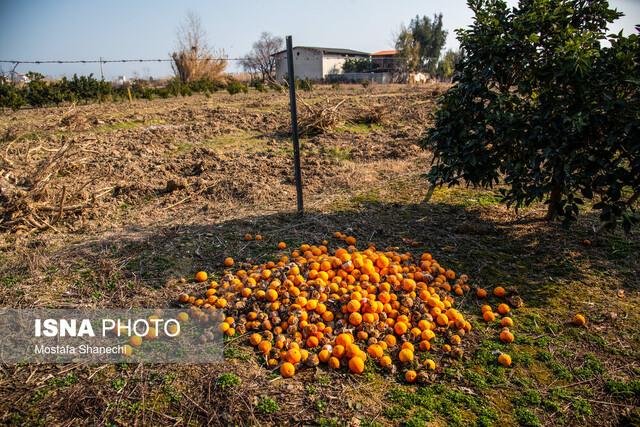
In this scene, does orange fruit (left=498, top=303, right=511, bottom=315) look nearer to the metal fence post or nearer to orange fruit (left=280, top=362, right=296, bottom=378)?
orange fruit (left=280, top=362, right=296, bottom=378)

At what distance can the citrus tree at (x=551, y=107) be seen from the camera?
3.68 m

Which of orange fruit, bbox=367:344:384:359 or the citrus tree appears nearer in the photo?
orange fruit, bbox=367:344:384:359

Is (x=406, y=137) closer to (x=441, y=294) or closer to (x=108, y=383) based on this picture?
(x=441, y=294)

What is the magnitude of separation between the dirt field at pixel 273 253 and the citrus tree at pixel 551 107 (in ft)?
2.37

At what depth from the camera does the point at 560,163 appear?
3.88 metres

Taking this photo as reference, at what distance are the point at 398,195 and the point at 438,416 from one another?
4064 mm

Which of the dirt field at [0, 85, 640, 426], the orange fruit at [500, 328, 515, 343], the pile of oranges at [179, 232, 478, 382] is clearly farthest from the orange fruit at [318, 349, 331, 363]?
the orange fruit at [500, 328, 515, 343]

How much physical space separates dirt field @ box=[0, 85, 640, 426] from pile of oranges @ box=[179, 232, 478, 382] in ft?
0.42

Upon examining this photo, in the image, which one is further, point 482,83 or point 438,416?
point 482,83

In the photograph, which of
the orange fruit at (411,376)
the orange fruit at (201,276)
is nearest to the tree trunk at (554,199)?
the orange fruit at (411,376)

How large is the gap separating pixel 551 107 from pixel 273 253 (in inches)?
122

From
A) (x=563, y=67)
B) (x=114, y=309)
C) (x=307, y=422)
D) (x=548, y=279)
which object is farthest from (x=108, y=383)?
(x=563, y=67)

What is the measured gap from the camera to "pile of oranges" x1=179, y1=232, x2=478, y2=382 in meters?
2.78

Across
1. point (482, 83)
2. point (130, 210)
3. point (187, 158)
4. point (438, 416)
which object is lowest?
point (438, 416)
